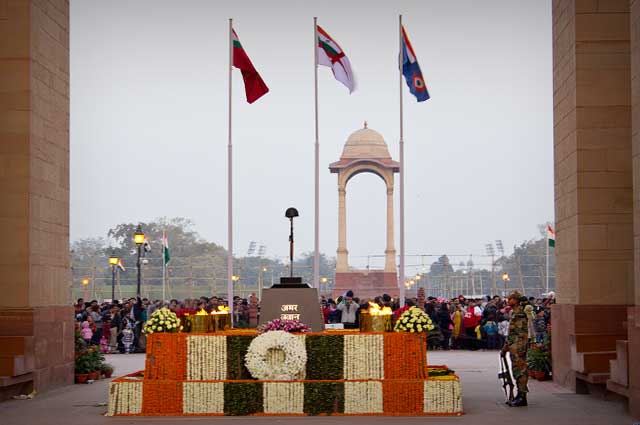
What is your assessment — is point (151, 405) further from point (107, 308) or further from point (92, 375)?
point (107, 308)

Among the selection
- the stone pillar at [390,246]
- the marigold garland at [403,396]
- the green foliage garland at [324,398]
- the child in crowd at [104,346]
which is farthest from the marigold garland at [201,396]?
the stone pillar at [390,246]

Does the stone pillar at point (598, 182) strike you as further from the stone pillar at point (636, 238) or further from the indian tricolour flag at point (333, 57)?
the indian tricolour flag at point (333, 57)

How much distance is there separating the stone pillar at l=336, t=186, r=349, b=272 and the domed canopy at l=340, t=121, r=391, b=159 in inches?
90.9

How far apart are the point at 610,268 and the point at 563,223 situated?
157 cm

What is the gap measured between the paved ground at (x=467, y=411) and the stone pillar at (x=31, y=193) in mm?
937

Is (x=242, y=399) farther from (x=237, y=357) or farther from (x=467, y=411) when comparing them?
(x=467, y=411)

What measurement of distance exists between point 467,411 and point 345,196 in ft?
153

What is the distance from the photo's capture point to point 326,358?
44.9 feet

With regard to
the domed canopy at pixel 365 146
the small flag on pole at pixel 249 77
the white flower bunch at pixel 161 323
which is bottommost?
the white flower bunch at pixel 161 323

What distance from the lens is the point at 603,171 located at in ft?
53.9

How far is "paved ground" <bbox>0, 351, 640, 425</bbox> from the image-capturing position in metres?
12.9

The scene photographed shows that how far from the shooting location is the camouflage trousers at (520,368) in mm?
14391

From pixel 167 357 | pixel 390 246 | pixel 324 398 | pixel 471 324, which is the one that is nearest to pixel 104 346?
pixel 471 324

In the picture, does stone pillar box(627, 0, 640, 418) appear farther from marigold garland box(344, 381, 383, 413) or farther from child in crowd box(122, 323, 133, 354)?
child in crowd box(122, 323, 133, 354)
